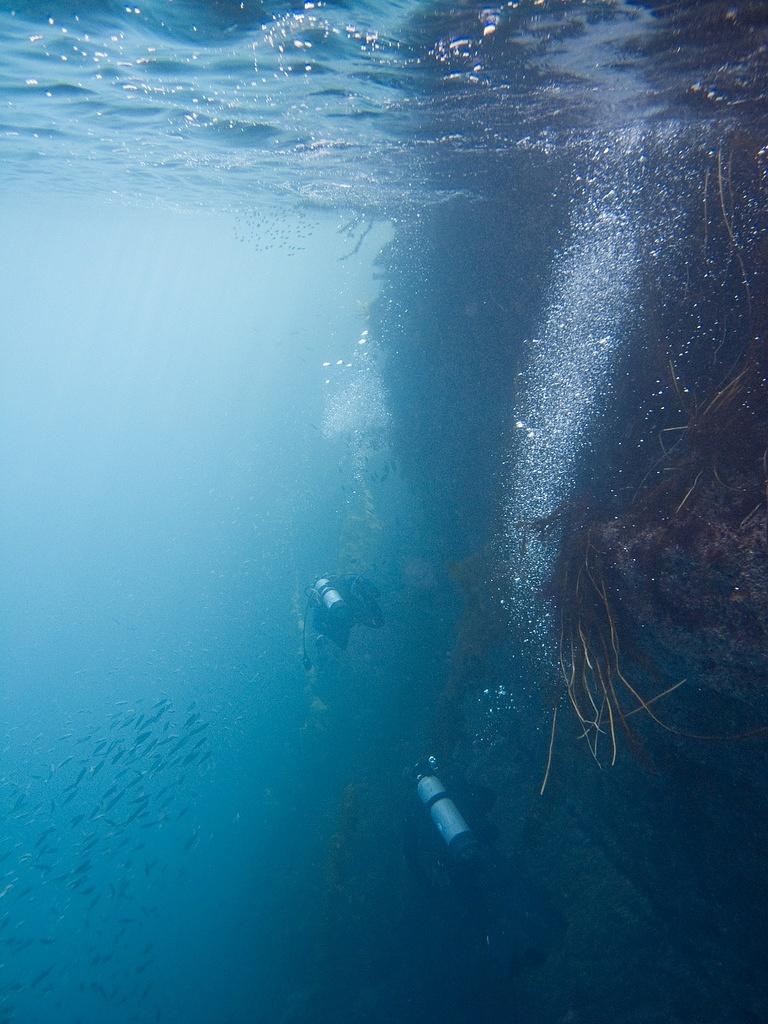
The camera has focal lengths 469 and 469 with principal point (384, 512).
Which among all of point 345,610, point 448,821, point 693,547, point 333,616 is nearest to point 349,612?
point 345,610

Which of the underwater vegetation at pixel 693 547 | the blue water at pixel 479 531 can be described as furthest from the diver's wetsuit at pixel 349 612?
the underwater vegetation at pixel 693 547

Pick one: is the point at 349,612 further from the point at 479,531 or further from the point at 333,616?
the point at 479,531

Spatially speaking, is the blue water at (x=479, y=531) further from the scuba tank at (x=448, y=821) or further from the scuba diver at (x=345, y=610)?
the scuba diver at (x=345, y=610)

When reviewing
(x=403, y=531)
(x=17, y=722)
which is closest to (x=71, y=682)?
(x=17, y=722)

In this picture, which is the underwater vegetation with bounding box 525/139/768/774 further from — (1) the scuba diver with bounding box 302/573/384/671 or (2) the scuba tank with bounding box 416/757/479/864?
(1) the scuba diver with bounding box 302/573/384/671

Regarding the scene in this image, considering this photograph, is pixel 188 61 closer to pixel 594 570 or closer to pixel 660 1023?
pixel 594 570

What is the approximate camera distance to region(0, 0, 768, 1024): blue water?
433 cm

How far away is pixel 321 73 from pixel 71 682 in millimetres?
36030

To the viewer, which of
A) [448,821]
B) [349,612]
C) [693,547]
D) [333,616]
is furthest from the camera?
[349,612]

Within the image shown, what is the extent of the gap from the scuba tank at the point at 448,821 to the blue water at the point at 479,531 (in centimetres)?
59

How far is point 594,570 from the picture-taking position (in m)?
4.43

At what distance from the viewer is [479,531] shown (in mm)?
9141

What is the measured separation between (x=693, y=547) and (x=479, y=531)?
18.0ft

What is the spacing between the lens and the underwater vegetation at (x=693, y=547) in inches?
139
